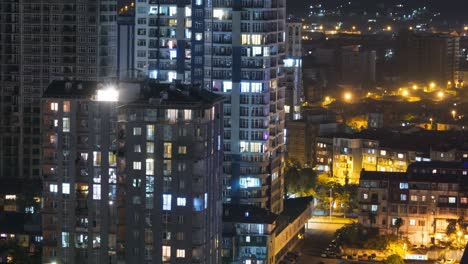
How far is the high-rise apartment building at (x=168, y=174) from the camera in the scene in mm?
27531

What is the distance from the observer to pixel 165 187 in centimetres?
2764

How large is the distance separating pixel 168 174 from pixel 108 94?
192cm

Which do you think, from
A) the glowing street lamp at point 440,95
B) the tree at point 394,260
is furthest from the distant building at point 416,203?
the glowing street lamp at point 440,95

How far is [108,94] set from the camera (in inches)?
1116

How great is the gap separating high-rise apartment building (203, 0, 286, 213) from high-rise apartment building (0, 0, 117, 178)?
29.8ft

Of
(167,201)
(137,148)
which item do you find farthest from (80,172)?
(167,201)

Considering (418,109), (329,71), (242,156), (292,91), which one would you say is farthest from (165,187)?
(329,71)

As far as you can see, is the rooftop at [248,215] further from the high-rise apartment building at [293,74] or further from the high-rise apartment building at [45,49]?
the high-rise apartment building at [293,74]

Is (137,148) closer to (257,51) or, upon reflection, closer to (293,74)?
(257,51)

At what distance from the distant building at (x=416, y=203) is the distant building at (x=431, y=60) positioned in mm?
39888

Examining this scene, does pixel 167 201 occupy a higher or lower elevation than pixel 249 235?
higher

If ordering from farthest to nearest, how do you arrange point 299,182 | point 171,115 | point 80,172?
point 299,182
point 80,172
point 171,115

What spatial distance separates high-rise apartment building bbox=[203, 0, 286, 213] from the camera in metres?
34.9

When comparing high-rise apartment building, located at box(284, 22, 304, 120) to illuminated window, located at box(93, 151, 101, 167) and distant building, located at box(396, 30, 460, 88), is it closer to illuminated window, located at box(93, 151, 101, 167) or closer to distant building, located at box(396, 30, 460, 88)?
distant building, located at box(396, 30, 460, 88)
